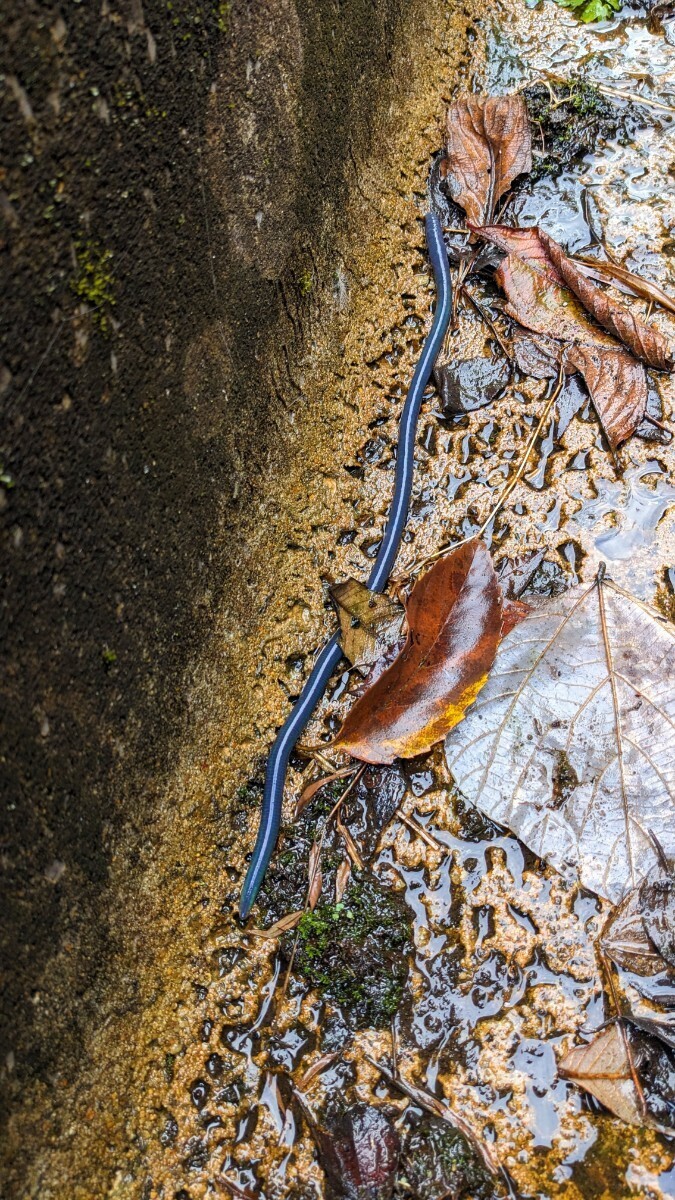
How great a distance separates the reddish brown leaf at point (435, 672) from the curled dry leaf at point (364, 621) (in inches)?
3.7

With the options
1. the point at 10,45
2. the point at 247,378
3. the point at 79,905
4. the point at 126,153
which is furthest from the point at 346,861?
the point at 10,45

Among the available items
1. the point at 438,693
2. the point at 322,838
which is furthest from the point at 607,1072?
the point at 438,693

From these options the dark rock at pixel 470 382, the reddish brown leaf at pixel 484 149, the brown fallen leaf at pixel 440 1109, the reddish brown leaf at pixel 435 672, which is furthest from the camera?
the reddish brown leaf at pixel 484 149

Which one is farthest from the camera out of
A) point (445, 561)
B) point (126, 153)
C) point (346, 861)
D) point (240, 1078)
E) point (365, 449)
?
point (365, 449)

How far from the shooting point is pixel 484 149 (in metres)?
3.18

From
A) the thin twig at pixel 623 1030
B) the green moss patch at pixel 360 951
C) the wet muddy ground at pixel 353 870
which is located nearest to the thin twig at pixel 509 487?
the wet muddy ground at pixel 353 870

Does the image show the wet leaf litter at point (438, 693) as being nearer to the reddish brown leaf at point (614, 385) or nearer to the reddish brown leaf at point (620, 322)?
the reddish brown leaf at point (614, 385)

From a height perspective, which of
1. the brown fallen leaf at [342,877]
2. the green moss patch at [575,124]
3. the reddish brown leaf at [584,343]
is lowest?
the brown fallen leaf at [342,877]

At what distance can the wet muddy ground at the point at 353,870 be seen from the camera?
5.97ft

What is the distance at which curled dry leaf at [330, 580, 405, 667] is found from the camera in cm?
234

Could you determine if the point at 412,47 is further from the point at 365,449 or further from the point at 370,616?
the point at 370,616

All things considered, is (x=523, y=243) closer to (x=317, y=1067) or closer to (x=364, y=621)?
(x=364, y=621)

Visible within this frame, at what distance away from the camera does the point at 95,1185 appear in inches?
69.4

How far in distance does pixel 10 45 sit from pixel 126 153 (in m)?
0.32
